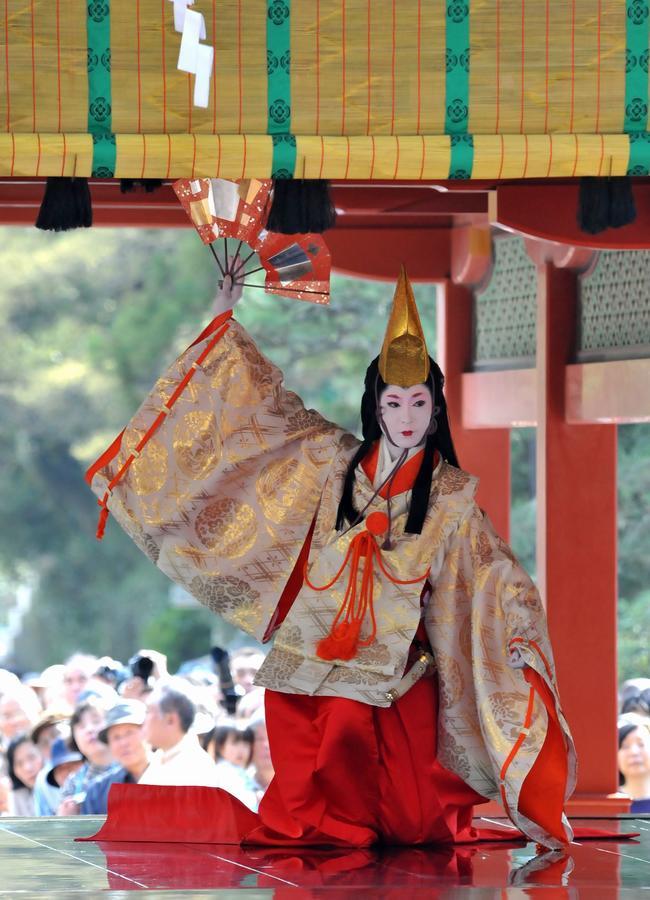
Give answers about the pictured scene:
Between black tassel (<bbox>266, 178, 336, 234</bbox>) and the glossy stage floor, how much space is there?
144cm

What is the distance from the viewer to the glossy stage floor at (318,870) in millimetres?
3533

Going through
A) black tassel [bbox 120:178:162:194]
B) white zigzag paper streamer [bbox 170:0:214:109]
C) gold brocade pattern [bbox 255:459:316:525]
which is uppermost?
white zigzag paper streamer [bbox 170:0:214:109]

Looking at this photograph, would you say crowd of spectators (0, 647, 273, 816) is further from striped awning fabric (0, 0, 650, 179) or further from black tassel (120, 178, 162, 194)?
striped awning fabric (0, 0, 650, 179)

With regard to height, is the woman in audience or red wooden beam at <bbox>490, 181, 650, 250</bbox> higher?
red wooden beam at <bbox>490, 181, 650, 250</bbox>

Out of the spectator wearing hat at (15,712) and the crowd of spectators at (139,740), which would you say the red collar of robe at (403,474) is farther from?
the spectator wearing hat at (15,712)

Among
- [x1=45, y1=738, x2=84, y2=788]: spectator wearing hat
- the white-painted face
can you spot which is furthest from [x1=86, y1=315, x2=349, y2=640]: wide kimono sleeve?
[x1=45, y1=738, x2=84, y2=788]: spectator wearing hat

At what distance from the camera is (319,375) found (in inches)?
558

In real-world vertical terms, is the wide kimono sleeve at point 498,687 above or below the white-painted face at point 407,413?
below

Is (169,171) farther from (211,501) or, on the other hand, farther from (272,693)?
(272,693)

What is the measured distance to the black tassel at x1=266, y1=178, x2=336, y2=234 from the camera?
3.74m

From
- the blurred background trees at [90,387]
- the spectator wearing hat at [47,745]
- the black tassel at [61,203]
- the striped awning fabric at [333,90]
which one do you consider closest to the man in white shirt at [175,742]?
the spectator wearing hat at [47,745]

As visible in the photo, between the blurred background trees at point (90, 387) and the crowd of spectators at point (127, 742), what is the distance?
7.77m

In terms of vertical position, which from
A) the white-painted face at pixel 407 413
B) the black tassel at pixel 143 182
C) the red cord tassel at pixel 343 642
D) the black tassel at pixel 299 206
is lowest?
the red cord tassel at pixel 343 642

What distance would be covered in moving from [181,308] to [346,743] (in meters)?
11.4
